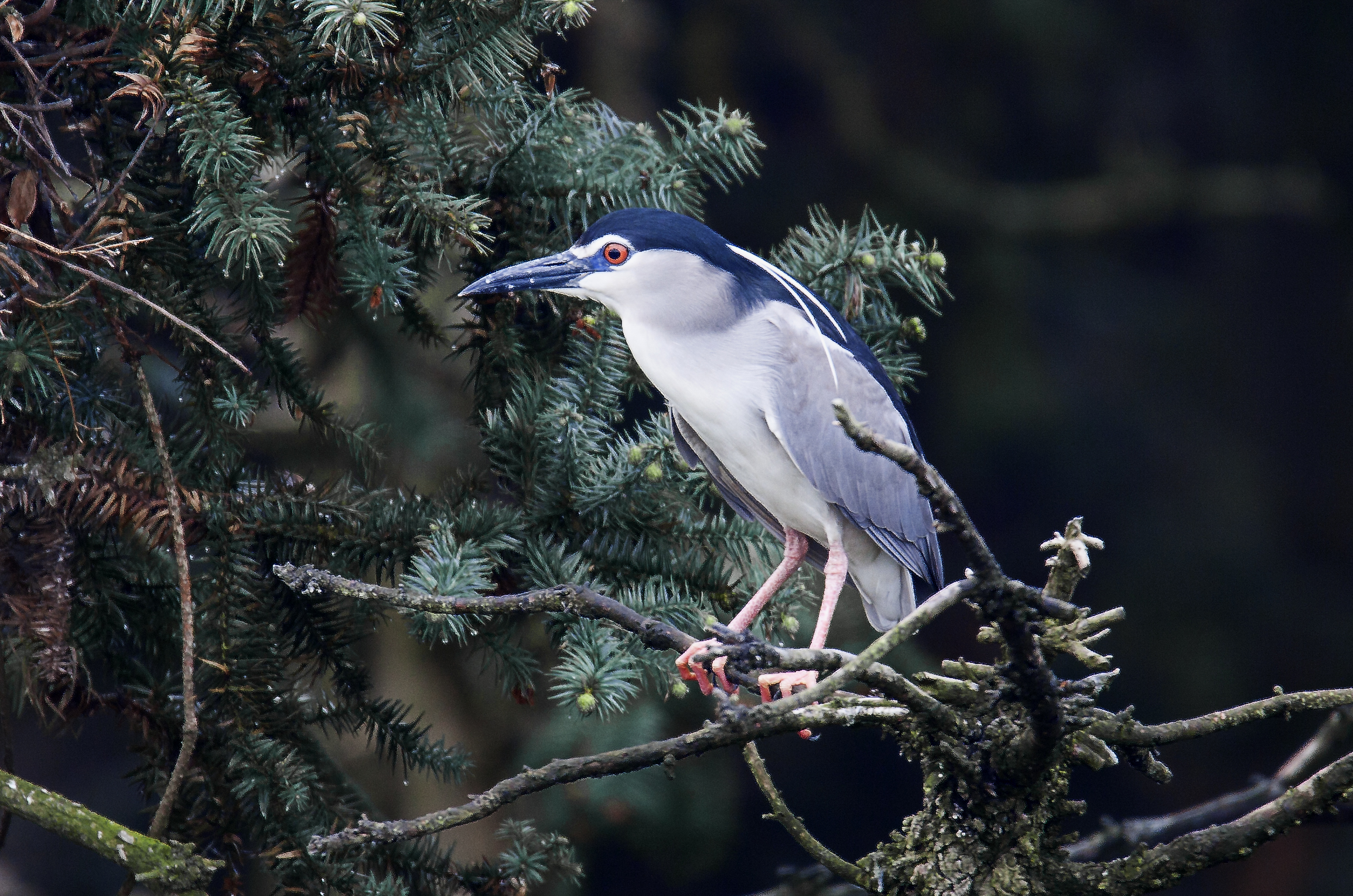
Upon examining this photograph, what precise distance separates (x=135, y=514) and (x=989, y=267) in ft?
6.09

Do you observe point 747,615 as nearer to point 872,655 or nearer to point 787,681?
point 787,681

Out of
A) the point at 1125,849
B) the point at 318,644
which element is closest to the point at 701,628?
the point at 318,644

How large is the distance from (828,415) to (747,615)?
0.78 ft

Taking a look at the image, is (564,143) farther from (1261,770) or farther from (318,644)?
(1261,770)

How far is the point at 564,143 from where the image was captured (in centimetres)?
96

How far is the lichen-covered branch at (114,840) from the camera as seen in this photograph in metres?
0.66

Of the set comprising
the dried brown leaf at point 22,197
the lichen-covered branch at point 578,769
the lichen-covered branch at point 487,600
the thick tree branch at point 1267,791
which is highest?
the thick tree branch at point 1267,791

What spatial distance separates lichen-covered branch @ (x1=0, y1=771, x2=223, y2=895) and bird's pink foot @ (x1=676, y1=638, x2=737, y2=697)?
32cm

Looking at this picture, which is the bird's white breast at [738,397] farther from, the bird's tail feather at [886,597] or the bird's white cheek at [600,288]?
the bird's tail feather at [886,597]

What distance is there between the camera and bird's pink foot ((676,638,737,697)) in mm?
770

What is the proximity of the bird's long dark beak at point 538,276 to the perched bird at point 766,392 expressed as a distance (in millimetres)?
24

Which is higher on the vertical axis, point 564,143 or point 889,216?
point 889,216

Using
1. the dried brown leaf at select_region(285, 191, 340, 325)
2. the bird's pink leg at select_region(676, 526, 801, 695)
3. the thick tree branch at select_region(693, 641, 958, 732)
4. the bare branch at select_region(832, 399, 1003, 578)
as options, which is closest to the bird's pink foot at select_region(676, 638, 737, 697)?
the bird's pink leg at select_region(676, 526, 801, 695)

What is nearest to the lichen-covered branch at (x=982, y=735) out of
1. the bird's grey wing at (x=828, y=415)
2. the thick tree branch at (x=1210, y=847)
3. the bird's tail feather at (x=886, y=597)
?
the thick tree branch at (x=1210, y=847)
